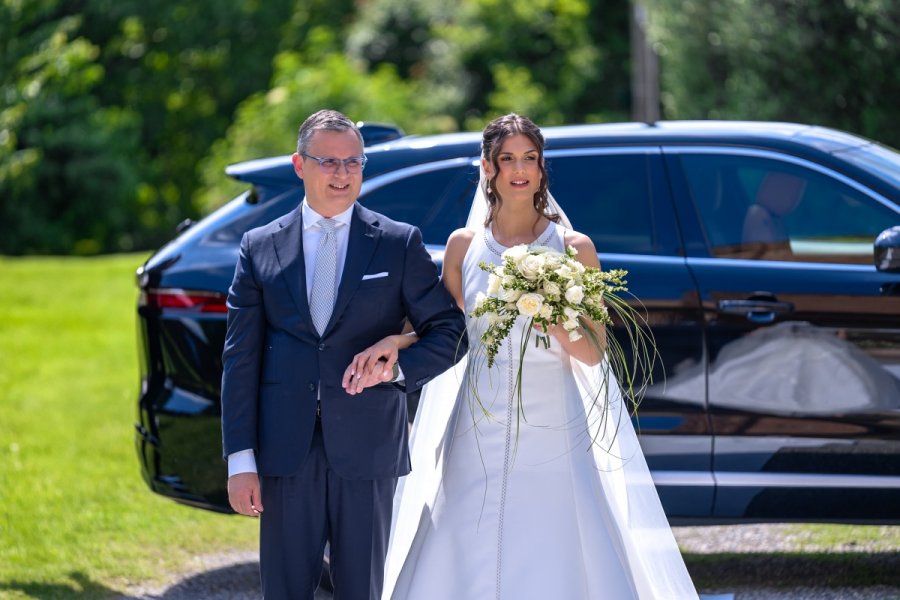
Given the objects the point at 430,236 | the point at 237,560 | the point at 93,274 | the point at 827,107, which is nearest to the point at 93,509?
the point at 237,560

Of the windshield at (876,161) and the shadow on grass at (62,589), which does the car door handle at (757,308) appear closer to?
the windshield at (876,161)

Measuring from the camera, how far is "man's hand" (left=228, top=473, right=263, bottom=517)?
3.73m

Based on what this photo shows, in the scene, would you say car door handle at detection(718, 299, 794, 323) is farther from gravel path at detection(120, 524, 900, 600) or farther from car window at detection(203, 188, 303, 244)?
car window at detection(203, 188, 303, 244)

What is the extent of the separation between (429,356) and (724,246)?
1.90 metres

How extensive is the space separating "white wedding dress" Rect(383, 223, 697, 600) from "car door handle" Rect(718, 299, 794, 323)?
102cm

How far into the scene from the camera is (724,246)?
524cm

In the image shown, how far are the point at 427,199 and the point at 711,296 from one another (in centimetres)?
120

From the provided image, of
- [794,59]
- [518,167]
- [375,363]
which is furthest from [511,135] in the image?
[794,59]

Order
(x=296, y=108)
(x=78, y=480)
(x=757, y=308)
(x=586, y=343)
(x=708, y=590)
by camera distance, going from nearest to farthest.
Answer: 1. (x=586, y=343)
2. (x=757, y=308)
3. (x=708, y=590)
4. (x=78, y=480)
5. (x=296, y=108)

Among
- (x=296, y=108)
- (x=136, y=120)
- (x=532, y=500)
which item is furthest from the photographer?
(x=136, y=120)

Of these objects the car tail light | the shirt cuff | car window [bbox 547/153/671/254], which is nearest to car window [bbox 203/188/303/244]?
the car tail light

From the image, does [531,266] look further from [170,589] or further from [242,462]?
[170,589]

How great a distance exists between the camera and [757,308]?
16.5 ft

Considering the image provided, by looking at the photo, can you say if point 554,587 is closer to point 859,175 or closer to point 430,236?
point 430,236
